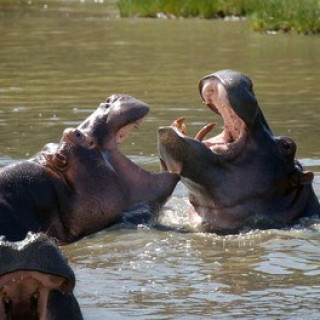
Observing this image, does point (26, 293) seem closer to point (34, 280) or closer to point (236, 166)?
point (34, 280)

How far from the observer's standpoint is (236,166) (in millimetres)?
6922

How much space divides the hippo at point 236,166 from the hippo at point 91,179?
6.6 inches

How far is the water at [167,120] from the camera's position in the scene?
18.8ft

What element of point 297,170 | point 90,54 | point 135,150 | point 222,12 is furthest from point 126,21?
point 297,170

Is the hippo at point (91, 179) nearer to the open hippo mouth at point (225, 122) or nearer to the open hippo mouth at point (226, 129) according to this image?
the open hippo mouth at point (226, 129)

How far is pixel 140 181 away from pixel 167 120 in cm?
526

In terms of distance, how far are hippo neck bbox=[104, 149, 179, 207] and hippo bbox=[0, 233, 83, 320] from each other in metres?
2.59

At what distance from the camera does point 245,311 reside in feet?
17.8

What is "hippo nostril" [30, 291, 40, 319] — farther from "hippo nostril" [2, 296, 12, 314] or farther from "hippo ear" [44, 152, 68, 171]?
"hippo ear" [44, 152, 68, 171]

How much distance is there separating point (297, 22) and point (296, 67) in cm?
630

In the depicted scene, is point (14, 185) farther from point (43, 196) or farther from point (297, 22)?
point (297, 22)

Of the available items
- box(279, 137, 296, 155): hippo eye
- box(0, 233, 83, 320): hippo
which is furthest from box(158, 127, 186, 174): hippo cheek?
box(0, 233, 83, 320): hippo

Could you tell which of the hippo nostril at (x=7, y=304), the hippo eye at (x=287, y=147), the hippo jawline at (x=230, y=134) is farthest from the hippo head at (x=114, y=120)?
the hippo nostril at (x=7, y=304)

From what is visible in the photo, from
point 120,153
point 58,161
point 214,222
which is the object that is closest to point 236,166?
point 214,222
